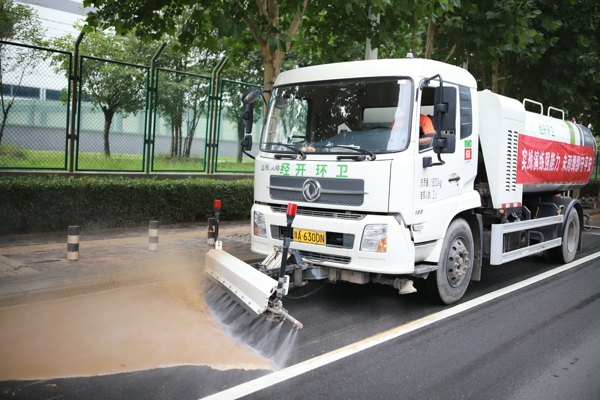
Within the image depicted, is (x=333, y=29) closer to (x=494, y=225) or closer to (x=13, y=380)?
(x=494, y=225)

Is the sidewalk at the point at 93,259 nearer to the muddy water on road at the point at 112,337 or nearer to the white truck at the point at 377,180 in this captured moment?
the muddy water on road at the point at 112,337

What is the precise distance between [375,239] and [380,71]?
185 cm

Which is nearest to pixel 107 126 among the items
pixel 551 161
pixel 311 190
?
pixel 311 190

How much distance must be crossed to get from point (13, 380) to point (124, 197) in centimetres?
652

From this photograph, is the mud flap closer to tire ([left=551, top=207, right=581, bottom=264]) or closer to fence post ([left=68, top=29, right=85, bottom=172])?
fence post ([left=68, top=29, right=85, bottom=172])

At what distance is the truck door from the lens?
20.0 feet

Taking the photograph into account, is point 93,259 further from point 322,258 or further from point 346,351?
point 346,351

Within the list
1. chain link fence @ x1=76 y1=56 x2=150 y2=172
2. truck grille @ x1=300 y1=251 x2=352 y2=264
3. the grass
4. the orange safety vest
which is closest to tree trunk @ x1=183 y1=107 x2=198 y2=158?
the grass

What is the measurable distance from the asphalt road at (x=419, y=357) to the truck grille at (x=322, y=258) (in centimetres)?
61

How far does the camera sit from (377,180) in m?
5.91

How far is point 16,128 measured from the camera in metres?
10.5

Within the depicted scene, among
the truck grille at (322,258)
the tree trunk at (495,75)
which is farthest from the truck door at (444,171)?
the tree trunk at (495,75)

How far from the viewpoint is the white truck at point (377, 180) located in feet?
19.4

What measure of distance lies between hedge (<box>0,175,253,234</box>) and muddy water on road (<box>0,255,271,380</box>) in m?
3.40
